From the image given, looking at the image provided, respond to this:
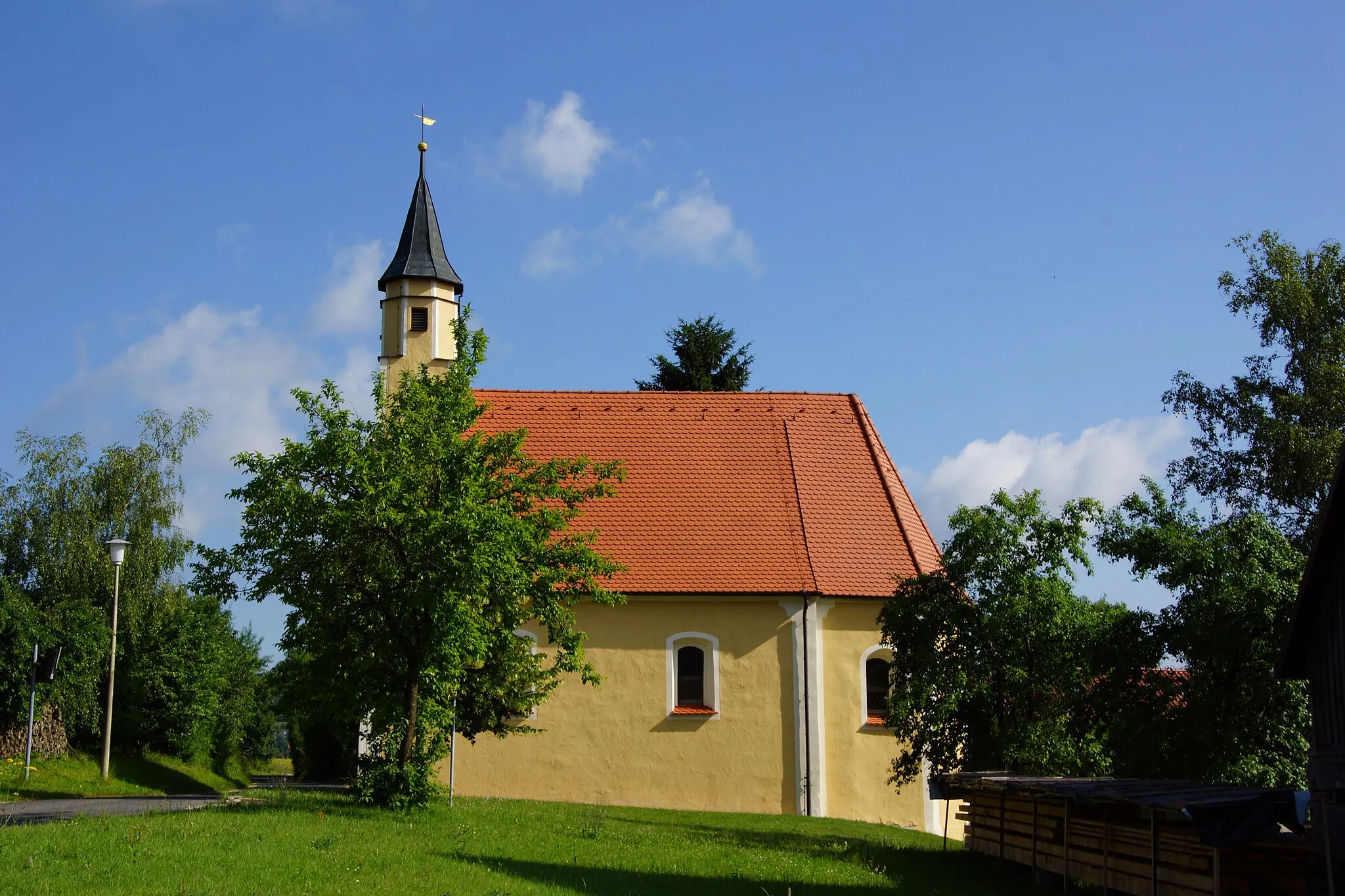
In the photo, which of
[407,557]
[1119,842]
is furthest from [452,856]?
[1119,842]

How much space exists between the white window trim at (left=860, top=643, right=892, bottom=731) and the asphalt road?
12008 mm

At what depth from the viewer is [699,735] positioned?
79.2 feet

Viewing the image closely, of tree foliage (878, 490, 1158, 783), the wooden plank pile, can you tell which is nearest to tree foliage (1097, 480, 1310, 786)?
tree foliage (878, 490, 1158, 783)

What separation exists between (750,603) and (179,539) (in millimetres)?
15522

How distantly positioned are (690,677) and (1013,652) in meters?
8.28

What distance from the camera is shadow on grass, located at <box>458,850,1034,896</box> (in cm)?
1288

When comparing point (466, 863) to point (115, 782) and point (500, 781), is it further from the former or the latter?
point (115, 782)

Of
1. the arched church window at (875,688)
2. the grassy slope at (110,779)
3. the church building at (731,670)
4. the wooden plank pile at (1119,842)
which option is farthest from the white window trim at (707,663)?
the grassy slope at (110,779)

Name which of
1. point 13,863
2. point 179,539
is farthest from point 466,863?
point 179,539

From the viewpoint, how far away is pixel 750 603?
24578mm

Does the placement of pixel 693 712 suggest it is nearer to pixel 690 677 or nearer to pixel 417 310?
pixel 690 677

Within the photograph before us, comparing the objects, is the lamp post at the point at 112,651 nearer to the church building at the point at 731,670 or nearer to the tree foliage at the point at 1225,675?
the church building at the point at 731,670

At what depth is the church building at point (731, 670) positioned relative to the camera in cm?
2392

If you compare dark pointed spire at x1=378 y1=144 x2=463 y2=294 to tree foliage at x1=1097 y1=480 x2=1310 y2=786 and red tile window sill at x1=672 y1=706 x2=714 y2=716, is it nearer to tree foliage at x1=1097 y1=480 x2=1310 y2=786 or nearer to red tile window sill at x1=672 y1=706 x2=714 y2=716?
red tile window sill at x1=672 y1=706 x2=714 y2=716
